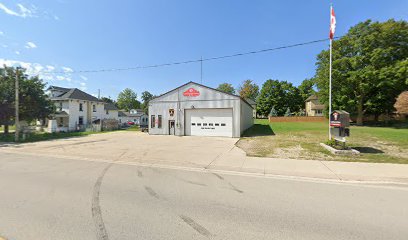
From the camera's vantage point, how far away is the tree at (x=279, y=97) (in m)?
54.4

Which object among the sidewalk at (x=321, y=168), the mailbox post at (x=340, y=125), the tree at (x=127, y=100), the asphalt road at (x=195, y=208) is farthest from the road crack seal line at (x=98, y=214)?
the tree at (x=127, y=100)

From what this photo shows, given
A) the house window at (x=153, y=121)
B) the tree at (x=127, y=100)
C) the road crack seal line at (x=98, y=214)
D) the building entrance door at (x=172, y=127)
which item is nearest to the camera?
the road crack seal line at (x=98, y=214)

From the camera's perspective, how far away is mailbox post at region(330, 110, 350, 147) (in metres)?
9.99

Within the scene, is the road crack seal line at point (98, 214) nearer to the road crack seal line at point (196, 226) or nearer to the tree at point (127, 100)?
the road crack seal line at point (196, 226)

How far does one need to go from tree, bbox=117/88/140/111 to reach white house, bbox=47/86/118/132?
1898 inches

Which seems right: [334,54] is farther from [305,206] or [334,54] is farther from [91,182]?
[91,182]

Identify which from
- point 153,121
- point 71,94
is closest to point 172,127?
point 153,121

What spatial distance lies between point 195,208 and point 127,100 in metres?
85.7

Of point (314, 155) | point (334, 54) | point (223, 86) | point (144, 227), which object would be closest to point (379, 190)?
point (314, 155)

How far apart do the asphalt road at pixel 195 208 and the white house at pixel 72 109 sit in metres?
27.1

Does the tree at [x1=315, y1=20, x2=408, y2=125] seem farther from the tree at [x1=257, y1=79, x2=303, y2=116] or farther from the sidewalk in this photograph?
the sidewalk

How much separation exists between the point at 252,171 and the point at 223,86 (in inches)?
2848

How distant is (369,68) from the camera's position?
25.9 metres

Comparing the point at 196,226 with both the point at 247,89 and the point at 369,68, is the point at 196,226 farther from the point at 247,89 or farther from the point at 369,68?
the point at 247,89
